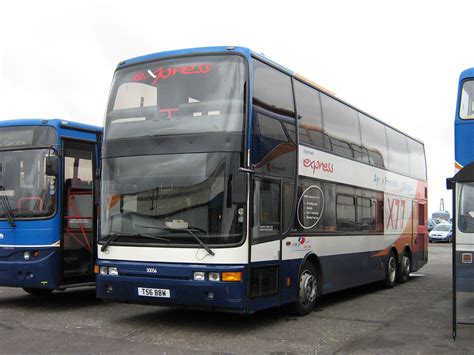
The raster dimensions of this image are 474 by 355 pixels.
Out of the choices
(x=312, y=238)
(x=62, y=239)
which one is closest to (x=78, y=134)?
(x=62, y=239)

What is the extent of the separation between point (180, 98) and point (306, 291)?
3975mm

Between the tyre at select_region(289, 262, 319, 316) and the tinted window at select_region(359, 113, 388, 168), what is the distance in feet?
13.3

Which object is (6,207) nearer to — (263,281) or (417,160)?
(263,281)

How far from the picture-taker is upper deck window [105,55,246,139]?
8312mm

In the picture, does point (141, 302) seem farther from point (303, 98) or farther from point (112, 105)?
point (303, 98)

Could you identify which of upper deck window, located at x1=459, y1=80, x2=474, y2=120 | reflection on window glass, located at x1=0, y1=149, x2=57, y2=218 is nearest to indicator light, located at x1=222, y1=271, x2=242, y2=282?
reflection on window glass, located at x1=0, y1=149, x2=57, y2=218

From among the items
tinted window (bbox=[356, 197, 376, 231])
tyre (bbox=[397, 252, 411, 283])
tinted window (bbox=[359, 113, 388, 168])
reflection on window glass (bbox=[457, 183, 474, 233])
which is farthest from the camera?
tyre (bbox=[397, 252, 411, 283])

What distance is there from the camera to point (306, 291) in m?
9.91

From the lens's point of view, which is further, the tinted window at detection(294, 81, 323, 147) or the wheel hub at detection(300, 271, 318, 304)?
the tinted window at detection(294, 81, 323, 147)

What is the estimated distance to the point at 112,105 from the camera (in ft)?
30.0

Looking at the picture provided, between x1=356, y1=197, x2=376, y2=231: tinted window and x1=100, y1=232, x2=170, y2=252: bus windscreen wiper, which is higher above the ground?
x1=356, y1=197, x2=376, y2=231: tinted window

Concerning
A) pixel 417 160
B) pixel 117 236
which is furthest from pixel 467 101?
pixel 417 160

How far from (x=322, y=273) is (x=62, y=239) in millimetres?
4742

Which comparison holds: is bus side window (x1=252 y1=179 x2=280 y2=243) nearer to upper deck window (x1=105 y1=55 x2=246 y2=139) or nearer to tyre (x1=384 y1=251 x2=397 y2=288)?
upper deck window (x1=105 y1=55 x2=246 y2=139)
